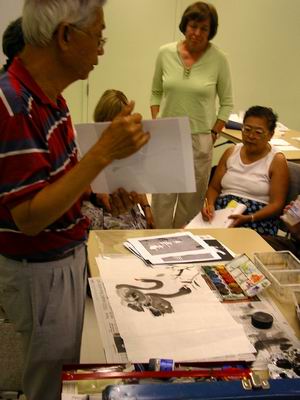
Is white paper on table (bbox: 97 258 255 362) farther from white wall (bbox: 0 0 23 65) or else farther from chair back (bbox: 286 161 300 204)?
white wall (bbox: 0 0 23 65)

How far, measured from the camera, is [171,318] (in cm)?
115

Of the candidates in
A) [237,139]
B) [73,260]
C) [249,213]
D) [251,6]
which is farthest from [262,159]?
[251,6]

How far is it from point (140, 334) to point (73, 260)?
23 centimetres

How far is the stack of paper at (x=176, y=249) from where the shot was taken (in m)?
1.50

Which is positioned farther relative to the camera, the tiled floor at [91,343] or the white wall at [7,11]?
the white wall at [7,11]

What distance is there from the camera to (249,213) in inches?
97.9

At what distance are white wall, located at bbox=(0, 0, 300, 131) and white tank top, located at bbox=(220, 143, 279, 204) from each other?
2.09 meters

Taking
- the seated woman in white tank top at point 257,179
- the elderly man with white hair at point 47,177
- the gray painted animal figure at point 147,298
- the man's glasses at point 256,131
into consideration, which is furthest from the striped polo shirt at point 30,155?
the man's glasses at point 256,131

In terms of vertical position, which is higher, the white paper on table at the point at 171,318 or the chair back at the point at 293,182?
the white paper on table at the point at 171,318

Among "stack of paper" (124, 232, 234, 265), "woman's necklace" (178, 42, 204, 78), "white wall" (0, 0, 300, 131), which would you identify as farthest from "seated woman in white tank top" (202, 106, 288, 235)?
"white wall" (0, 0, 300, 131)

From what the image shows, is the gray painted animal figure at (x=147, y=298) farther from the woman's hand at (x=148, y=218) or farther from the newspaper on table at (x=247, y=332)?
the woman's hand at (x=148, y=218)

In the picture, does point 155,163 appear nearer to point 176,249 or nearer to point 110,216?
point 176,249

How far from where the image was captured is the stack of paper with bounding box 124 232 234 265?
150cm

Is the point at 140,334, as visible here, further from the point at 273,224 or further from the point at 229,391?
the point at 273,224
